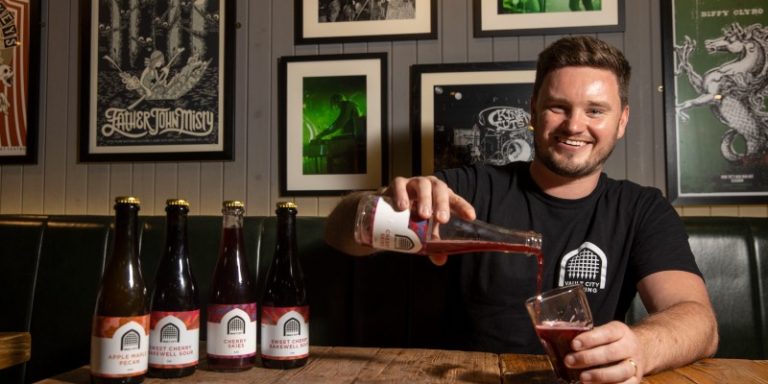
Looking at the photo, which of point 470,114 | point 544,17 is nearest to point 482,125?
point 470,114

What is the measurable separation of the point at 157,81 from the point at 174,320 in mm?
1206

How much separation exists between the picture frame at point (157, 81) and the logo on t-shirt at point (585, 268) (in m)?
1.07

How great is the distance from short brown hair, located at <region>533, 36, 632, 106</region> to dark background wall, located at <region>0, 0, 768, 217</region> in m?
0.30

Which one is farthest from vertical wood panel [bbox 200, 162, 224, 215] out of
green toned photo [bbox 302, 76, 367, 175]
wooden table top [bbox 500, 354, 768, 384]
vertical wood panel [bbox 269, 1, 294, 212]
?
wooden table top [bbox 500, 354, 768, 384]

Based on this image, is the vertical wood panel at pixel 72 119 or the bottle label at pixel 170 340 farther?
the vertical wood panel at pixel 72 119

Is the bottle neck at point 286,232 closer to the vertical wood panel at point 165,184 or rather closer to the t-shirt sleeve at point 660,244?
the t-shirt sleeve at point 660,244

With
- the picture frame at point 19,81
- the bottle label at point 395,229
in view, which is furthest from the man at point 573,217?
the picture frame at point 19,81

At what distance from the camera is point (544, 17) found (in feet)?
5.49

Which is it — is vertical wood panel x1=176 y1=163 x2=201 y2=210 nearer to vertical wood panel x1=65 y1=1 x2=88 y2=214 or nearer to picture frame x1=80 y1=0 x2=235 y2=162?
picture frame x1=80 y1=0 x2=235 y2=162

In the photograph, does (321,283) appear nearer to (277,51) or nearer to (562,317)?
(277,51)

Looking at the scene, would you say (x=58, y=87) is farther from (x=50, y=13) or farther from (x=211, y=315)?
(x=211, y=315)

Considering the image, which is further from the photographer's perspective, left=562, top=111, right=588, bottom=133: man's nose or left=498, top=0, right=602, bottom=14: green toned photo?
left=498, top=0, right=602, bottom=14: green toned photo

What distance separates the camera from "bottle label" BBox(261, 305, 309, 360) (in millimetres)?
887

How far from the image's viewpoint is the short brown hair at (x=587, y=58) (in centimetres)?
134
